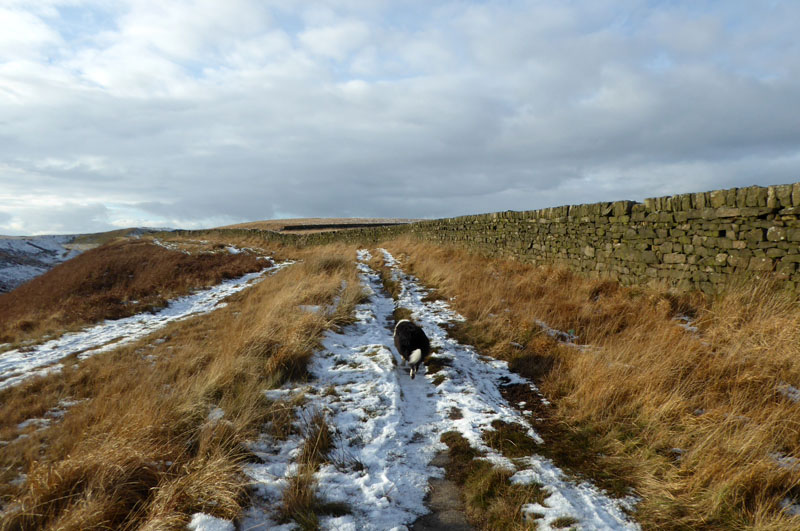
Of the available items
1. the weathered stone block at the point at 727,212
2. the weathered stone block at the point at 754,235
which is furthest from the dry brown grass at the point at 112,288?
the weathered stone block at the point at 754,235

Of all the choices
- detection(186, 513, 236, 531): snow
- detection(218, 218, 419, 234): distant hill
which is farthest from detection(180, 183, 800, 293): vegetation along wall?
detection(218, 218, 419, 234): distant hill

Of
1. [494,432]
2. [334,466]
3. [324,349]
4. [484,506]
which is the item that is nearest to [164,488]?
[334,466]

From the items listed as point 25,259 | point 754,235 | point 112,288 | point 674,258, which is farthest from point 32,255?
point 754,235

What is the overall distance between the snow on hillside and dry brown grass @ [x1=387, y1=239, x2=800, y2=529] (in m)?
40.8

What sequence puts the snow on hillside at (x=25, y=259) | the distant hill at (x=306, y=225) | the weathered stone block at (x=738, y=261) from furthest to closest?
the distant hill at (x=306, y=225) < the snow on hillside at (x=25, y=259) < the weathered stone block at (x=738, y=261)

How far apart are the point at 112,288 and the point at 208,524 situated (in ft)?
67.0

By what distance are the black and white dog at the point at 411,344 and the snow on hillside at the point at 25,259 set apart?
125ft

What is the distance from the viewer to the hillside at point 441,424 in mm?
2992

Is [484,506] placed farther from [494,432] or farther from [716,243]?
[716,243]

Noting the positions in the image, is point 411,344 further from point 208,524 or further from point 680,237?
point 680,237

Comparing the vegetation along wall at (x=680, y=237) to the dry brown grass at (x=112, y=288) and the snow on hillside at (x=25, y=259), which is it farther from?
the snow on hillside at (x=25, y=259)

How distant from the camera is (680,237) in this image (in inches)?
319

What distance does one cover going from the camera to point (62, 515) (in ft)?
9.14

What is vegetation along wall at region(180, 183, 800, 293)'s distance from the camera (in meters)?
6.34
